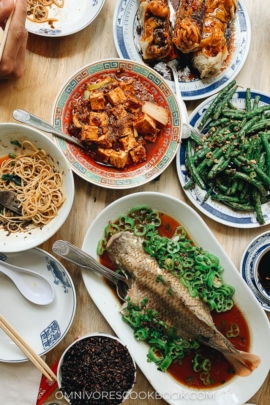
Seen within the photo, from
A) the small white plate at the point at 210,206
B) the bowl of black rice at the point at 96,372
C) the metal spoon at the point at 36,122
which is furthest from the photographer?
the small white plate at the point at 210,206

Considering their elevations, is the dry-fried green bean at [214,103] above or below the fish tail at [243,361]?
above

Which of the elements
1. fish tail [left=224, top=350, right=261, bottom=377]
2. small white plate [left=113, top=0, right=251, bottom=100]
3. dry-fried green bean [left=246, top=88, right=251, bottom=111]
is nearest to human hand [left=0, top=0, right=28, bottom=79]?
small white plate [left=113, top=0, right=251, bottom=100]

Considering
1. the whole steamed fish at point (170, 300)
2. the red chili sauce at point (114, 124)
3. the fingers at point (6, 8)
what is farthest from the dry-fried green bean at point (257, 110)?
the fingers at point (6, 8)

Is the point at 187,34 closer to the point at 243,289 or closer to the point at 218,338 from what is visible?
the point at 243,289

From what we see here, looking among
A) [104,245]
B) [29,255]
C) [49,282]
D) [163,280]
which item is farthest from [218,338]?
[29,255]

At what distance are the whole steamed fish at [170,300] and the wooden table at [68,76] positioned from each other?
33 cm

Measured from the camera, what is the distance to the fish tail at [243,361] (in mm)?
3180

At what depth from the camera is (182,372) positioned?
10.8ft

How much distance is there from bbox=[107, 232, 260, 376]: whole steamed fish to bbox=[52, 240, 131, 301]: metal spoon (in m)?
0.08

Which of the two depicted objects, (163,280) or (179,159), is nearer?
(163,280)

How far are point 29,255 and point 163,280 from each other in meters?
0.95

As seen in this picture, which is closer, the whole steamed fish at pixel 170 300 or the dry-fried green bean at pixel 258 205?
the whole steamed fish at pixel 170 300

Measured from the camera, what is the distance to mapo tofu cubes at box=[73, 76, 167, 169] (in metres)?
3.26

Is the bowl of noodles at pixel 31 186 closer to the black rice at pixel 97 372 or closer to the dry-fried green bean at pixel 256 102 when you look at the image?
the black rice at pixel 97 372
